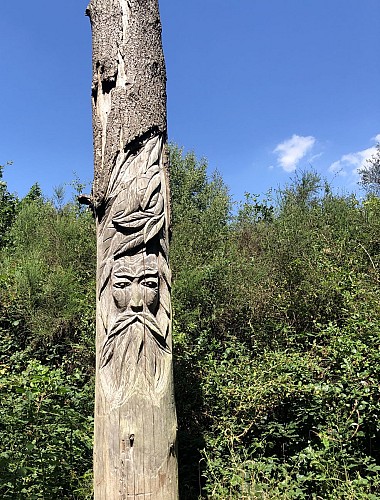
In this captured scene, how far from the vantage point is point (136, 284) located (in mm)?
2807

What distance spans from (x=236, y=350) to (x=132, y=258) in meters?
2.85

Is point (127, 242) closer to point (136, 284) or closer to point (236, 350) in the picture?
point (136, 284)

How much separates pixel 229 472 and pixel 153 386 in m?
1.76

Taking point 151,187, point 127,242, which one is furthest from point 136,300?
point 151,187

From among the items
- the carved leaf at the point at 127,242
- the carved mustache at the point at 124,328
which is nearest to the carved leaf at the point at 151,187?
the carved leaf at the point at 127,242

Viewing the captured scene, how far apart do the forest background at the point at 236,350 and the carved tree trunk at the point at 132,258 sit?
0.79m

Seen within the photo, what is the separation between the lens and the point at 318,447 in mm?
4199

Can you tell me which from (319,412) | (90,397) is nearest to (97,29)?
(90,397)

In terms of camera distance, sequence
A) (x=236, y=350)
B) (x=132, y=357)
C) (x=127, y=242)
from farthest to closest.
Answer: (x=236, y=350)
(x=127, y=242)
(x=132, y=357)

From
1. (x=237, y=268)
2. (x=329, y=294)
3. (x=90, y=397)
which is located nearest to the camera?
(x=90, y=397)

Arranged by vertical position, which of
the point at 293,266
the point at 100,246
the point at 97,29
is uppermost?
the point at 97,29

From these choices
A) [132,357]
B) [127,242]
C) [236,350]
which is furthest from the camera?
[236,350]

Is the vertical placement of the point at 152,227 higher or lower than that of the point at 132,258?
higher

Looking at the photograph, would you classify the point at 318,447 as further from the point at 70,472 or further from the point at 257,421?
the point at 70,472
